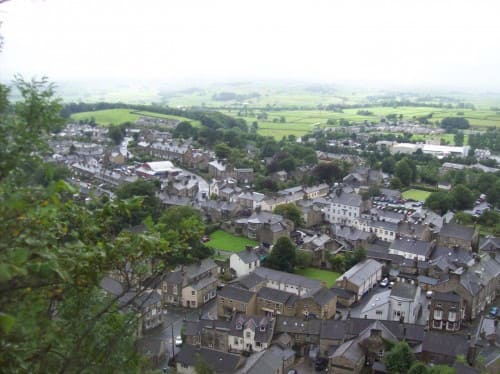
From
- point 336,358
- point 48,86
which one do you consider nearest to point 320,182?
point 336,358

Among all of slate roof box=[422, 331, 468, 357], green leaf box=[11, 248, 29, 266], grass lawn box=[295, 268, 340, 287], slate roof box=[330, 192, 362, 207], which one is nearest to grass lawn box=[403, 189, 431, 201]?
slate roof box=[330, 192, 362, 207]

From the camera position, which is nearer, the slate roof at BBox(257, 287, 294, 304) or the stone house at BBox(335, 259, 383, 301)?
the slate roof at BBox(257, 287, 294, 304)

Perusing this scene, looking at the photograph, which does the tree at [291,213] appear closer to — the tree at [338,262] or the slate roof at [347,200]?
the slate roof at [347,200]

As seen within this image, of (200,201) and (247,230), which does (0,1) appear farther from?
(200,201)

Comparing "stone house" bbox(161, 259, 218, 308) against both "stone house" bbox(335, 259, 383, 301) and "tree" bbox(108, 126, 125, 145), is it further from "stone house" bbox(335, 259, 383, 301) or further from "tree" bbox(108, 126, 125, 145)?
"tree" bbox(108, 126, 125, 145)

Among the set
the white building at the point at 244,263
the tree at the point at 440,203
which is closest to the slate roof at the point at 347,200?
the tree at the point at 440,203

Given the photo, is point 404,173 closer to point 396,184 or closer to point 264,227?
point 396,184
